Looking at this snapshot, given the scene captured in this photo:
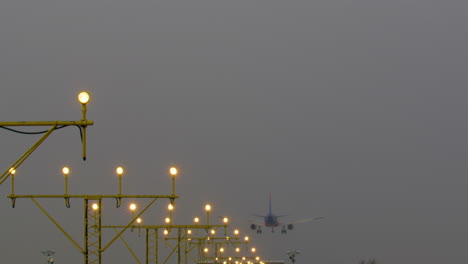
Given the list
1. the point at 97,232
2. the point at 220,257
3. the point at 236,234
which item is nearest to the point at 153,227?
the point at 97,232

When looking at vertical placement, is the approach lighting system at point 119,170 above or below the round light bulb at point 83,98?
above

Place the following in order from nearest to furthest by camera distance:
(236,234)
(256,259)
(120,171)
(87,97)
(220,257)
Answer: (87,97)
(120,171)
(236,234)
(220,257)
(256,259)

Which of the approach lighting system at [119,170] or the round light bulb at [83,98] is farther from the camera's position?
the approach lighting system at [119,170]

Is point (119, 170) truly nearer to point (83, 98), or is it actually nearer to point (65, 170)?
point (65, 170)

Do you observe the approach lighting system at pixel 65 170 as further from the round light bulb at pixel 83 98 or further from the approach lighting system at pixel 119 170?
the round light bulb at pixel 83 98

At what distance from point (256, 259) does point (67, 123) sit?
441 feet

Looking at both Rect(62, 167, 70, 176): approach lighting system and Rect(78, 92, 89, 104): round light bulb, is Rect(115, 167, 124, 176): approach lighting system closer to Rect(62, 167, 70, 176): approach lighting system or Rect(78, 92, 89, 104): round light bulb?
Rect(62, 167, 70, 176): approach lighting system

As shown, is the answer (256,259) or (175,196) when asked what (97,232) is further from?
(256,259)

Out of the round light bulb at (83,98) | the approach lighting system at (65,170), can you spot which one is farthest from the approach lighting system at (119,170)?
the round light bulb at (83,98)

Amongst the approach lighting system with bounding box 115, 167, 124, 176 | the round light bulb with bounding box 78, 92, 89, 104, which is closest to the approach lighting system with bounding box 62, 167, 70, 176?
the approach lighting system with bounding box 115, 167, 124, 176

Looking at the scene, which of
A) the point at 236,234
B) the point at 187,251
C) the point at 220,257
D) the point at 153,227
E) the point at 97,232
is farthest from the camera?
the point at 220,257

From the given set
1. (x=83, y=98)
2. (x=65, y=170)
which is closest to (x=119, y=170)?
(x=65, y=170)

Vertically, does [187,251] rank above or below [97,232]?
above

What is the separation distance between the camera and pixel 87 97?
26.4m
